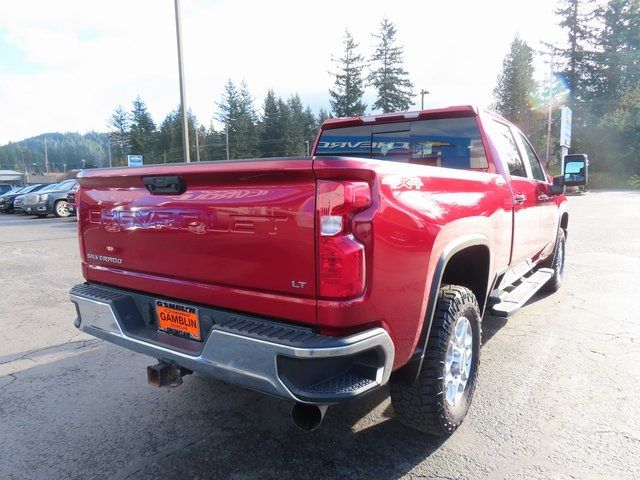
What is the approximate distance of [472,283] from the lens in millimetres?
3254

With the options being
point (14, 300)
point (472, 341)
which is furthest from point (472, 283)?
point (14, 300)

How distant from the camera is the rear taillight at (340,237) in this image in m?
1.98

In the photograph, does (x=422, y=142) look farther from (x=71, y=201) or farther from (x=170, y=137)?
(x=170, y=137)

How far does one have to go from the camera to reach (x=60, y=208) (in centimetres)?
1959

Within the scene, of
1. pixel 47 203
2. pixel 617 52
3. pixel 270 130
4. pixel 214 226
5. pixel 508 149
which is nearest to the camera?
pixel 214 226

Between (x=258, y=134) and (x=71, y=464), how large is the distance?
238ft

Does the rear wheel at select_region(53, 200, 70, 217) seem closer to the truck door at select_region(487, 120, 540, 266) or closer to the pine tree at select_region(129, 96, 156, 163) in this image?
the truck door at select_region(487, 120, 540, 266)

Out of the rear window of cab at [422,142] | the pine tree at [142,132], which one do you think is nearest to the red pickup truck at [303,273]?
the rear window of cab at [422,142]

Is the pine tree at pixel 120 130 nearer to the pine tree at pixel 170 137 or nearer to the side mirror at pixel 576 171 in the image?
the pine tree at pixel 170 137

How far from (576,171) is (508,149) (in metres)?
1.54

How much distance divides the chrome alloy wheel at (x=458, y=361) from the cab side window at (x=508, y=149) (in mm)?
1664

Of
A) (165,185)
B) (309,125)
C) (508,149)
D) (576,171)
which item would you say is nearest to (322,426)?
(165,185)

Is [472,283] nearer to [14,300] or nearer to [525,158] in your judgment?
[525,158]

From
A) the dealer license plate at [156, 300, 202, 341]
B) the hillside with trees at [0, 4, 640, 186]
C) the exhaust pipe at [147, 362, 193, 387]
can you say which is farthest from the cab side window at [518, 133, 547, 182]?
the hillside with trees at [0, 4, 640, 186]
